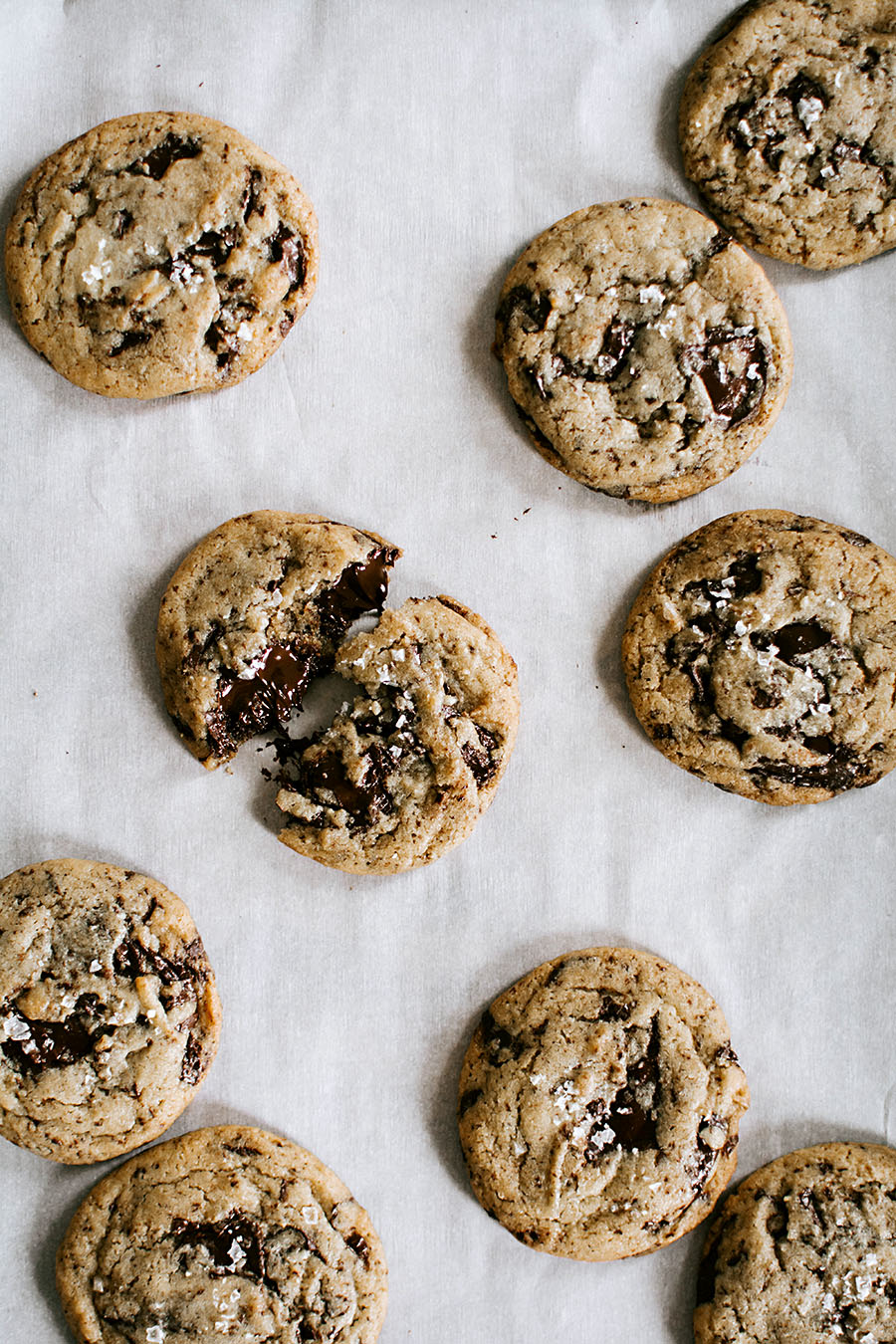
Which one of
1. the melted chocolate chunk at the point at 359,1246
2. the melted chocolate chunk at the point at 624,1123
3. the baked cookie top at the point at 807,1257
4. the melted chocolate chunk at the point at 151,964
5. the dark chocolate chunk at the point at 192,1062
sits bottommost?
the baked cookie top at the point at 807,1257

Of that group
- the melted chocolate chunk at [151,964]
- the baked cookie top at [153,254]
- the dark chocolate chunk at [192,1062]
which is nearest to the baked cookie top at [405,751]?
the melted chocolate chunk at [151,964]

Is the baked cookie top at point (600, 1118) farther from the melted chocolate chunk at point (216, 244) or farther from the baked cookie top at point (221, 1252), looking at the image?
the melted chocolate chunk at point (216, 244)

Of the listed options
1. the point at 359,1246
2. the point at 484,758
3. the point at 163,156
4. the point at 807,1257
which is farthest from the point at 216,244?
the point at 807,1257

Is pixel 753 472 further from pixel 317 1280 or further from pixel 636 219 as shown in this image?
pixel 317 1280

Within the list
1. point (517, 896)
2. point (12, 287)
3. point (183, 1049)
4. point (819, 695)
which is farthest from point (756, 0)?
point (183, 1049)

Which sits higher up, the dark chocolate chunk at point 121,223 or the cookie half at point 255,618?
the dark chocolate chunk at point 121,223

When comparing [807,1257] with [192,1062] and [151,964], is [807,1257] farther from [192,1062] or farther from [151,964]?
[151,964]
